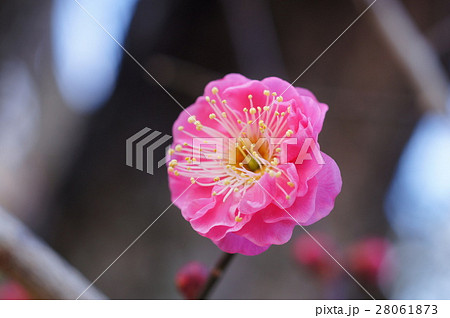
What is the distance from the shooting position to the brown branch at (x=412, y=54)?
86cm

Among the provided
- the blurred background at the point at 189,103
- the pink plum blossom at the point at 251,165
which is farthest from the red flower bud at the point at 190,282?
the blurred background at the point at 189,103

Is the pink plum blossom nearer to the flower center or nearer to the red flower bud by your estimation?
the flower center

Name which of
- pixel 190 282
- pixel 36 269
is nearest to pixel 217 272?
pixel 190 282

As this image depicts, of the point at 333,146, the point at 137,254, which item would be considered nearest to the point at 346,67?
the point at 333,146

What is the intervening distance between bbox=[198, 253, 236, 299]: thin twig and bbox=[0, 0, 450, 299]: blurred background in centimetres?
51

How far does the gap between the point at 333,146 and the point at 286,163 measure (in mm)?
649

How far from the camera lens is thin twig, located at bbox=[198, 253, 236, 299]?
17.9 inches

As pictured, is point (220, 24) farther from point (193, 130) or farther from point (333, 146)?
point (193, 130)

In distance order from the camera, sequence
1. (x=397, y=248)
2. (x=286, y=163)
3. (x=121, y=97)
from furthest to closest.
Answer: (x=121, y=97), (x=397, y=248), (x=286, y=163)

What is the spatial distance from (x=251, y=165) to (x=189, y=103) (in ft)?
1.79

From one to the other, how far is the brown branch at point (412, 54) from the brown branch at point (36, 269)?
2.44 ft

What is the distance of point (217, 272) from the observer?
0.48 m

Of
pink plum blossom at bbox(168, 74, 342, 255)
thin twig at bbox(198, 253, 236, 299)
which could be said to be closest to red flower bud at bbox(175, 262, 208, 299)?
thin twig at bbox(198, 253, 236, 299)
